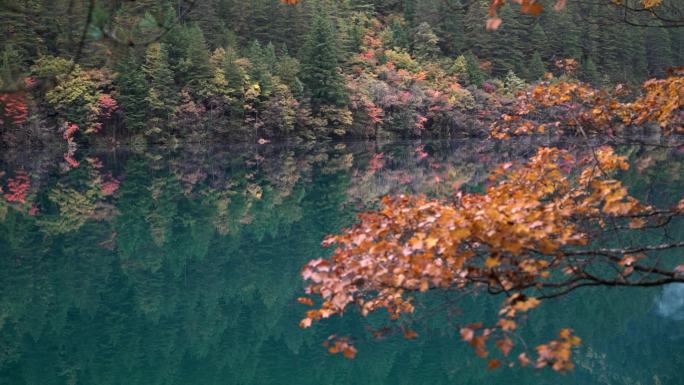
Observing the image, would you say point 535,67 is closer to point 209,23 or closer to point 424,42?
point 424,42

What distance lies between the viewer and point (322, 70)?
4553 cm

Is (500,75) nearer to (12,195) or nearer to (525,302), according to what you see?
(12,195)

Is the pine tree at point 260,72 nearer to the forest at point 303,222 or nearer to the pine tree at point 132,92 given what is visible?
the forest at point 303,222

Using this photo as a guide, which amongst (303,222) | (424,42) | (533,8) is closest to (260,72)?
(424,42)

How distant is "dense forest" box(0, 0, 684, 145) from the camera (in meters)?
37.4

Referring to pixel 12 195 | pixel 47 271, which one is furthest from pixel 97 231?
pixel 12 195

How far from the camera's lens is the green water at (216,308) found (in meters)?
7.51

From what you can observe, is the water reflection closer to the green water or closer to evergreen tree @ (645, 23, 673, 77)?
the green water

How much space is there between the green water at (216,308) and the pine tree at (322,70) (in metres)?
25.5

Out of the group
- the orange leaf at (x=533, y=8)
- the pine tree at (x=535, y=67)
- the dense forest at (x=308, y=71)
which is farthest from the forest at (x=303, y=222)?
the pine tree at (x=535, y=67)

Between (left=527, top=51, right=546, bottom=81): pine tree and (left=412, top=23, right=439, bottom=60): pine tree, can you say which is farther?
(left=527, top=51, right=546, bottom=81): pine tree

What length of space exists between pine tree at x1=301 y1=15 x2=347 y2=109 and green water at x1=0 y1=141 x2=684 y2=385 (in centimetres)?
2551

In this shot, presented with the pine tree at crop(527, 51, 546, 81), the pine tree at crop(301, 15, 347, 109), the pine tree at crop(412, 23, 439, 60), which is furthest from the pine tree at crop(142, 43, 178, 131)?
the pine tree at crop(527, 51, 546, 81)

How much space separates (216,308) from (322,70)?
121 feet
